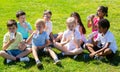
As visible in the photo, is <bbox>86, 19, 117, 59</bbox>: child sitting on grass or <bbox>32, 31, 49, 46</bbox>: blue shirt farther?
<bbox>32, 31, 49, 46</bbox>: blue shirt

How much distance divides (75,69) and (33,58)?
3.96ft

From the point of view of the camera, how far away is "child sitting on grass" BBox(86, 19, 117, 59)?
302 inches

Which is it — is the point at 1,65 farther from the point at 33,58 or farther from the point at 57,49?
the point at 57,49

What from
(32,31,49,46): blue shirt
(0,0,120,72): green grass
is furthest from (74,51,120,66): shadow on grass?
(32,31,49,46): blue shirt

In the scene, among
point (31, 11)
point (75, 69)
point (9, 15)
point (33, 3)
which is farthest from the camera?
point (33, 3)

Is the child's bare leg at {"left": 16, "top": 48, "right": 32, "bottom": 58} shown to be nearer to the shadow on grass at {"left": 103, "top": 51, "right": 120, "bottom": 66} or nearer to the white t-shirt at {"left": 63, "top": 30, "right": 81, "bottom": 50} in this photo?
the white t-shirt at {"left": 63, "top": 30, "right": 81, "bottom": 50}

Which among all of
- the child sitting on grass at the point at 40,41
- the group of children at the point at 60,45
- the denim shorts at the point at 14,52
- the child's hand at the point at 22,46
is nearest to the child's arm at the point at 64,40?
the group of children at the point at 60,45

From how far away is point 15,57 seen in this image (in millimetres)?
7730

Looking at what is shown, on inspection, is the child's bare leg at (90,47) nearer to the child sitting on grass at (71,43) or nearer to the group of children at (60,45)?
the group of children at (60,45)

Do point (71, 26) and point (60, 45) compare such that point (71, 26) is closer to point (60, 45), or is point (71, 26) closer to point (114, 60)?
point (60, 45)

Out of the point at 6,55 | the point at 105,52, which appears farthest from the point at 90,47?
the point at 6,55

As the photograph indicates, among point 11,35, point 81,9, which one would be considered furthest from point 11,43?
point 81,9

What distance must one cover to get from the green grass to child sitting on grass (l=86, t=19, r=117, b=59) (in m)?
0.21

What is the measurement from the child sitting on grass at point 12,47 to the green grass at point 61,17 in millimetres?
190
